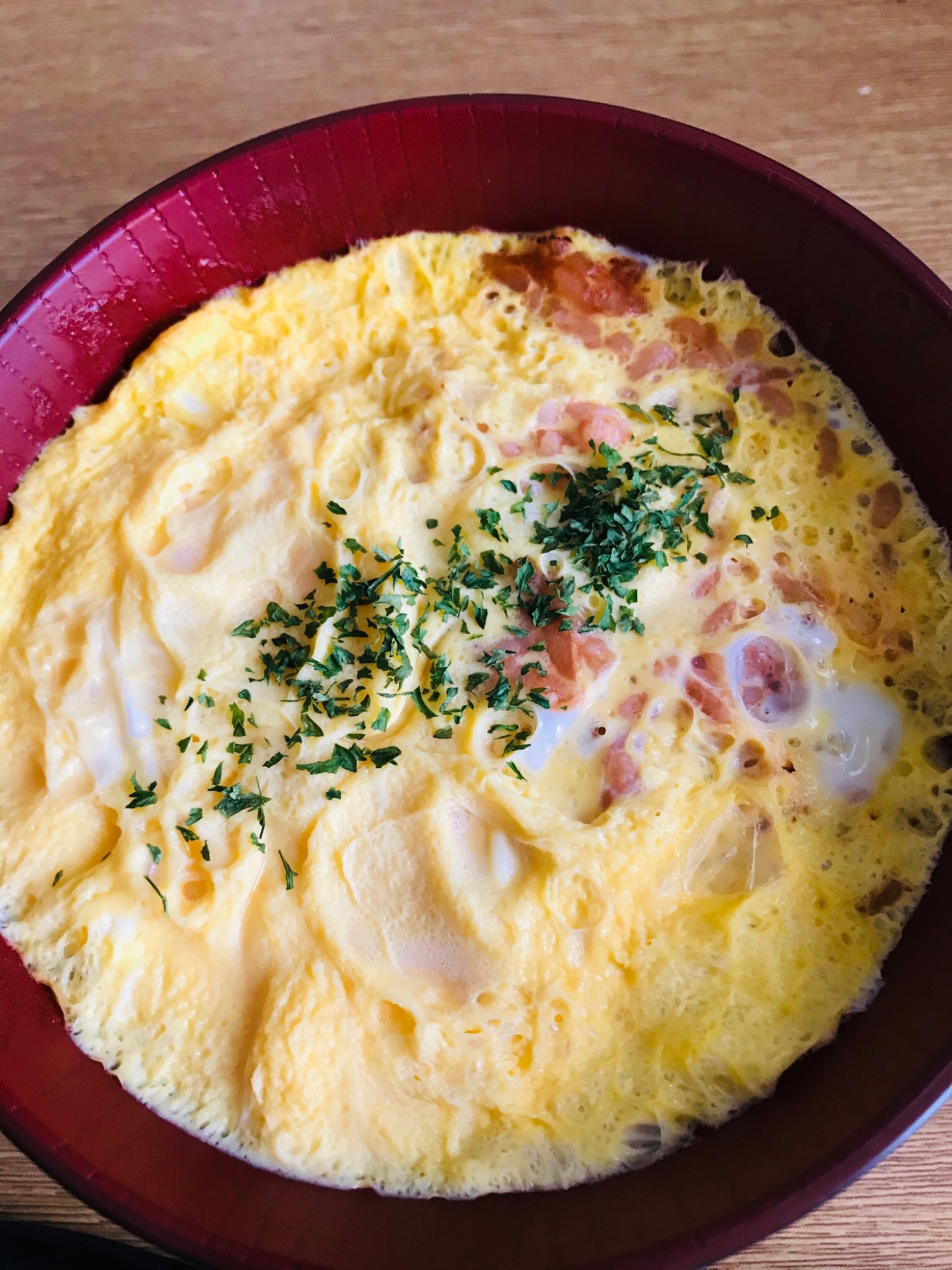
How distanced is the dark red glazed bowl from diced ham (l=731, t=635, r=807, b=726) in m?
0.55

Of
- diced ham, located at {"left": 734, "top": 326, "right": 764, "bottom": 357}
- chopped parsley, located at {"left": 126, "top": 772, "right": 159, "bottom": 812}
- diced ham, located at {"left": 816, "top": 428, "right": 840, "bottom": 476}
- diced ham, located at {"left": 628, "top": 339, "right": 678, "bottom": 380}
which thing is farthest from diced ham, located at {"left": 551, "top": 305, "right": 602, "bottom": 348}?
chopped parsley, located at {"left": 126, "top": 772, "right": 159, "bottom": 812}

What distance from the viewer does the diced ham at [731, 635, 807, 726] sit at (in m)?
2.42

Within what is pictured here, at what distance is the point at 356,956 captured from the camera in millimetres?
2227

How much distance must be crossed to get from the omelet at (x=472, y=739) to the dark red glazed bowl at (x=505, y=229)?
0.07 meters

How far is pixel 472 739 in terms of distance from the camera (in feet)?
7.64

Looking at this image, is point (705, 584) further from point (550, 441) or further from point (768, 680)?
point (550, 441)

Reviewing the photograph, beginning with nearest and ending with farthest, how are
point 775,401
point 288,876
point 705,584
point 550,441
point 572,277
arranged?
1. point 288,876
2. point 705,584
3. point 550,441
4. point 775,401
5. point 572,277

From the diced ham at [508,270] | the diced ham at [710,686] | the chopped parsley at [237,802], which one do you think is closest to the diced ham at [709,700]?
the diced ham at [710,686]

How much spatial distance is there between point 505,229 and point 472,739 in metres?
1.65

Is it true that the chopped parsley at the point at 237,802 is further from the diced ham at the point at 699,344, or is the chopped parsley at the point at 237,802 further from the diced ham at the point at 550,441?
the diced ham at the point at 699,344

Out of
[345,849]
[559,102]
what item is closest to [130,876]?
[345,849]

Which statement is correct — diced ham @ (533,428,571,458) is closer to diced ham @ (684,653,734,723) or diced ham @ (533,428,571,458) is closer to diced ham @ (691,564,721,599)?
diced ham @ (691,564,721,599)

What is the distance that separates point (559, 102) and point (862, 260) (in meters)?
0.94

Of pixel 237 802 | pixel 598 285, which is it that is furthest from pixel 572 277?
pixel 237 802
